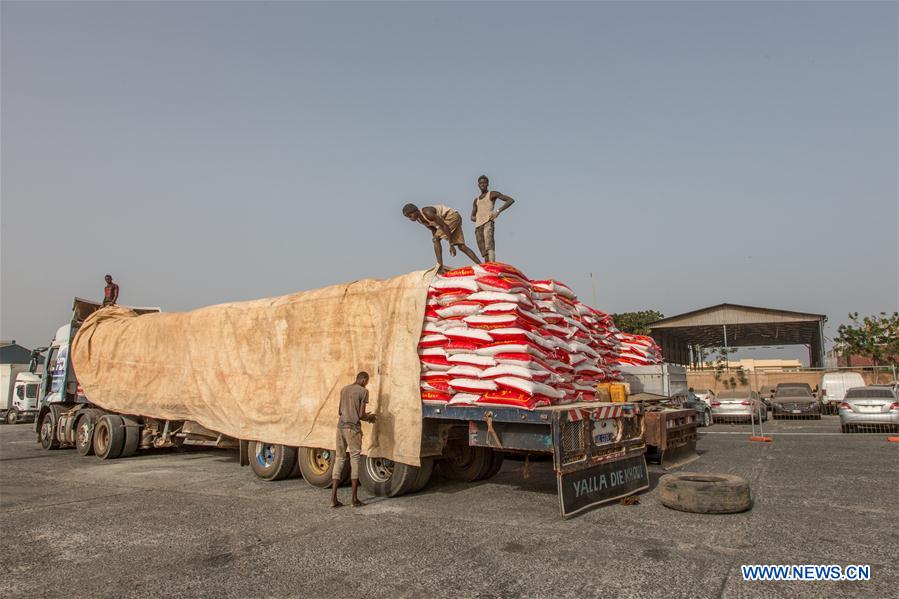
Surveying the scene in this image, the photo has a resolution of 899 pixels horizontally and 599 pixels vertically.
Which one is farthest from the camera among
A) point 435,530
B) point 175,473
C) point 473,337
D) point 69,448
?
point 69,448

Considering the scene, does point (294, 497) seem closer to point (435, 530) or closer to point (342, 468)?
point (342, 468)

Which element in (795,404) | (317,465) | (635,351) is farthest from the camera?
(795,404)

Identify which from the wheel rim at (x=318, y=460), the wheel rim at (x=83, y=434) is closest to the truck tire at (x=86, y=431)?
the wheel rim at (x=83, y=434)

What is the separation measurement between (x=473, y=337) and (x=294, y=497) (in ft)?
11.8

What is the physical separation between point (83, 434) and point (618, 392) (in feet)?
42.3

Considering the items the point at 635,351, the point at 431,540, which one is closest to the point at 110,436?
the point at 431,540

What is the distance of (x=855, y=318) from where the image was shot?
38.4 m

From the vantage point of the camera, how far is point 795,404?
76.6 feet

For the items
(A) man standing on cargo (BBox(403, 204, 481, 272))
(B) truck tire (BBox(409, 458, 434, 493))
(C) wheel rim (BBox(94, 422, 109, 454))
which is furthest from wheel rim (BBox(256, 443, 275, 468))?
(C) wheel rim (BBox(94, 422, 109, 454))

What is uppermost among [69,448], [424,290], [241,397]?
[424,290]

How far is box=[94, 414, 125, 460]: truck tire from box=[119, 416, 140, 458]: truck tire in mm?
68

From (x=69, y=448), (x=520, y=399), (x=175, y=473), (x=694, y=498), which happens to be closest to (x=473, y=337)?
(x=520, y=399)

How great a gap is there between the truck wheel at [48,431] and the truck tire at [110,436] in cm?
A: 250

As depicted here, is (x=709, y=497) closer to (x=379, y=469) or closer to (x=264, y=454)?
(x=379, y=469)
